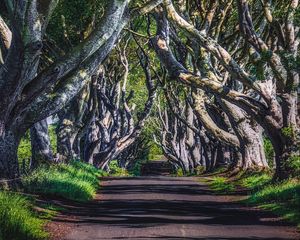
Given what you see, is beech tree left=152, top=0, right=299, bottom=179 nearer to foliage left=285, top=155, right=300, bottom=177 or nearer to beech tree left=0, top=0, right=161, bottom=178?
foliage left=285, top=155, right=300, bottom=177

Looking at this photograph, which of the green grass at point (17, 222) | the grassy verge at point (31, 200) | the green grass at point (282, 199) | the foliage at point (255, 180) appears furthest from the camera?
the foliage at point (255, 180)

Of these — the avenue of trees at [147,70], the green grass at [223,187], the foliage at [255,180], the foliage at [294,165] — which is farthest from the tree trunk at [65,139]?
the foliage at [294,165]

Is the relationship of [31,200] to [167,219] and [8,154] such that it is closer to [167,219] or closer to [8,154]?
[8,154]

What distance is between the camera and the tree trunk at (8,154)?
14.0 m

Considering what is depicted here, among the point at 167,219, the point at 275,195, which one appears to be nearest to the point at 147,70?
the point at 275,195

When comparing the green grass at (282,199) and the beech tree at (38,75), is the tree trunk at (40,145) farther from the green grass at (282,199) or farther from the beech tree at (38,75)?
the green grass at (282,199)

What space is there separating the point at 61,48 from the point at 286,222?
15553 mm

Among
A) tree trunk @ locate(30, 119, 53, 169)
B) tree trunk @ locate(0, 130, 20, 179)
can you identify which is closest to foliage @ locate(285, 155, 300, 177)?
tree trunk @ locate(0, 130, 20, 179)

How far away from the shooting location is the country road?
11.0 m

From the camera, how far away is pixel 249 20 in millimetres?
18984

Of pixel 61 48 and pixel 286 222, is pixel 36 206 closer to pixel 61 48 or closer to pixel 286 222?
pixel 286 222

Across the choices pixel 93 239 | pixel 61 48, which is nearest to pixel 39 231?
pixel 93 239

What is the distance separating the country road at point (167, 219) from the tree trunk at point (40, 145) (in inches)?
161

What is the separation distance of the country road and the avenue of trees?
2.46 metres
